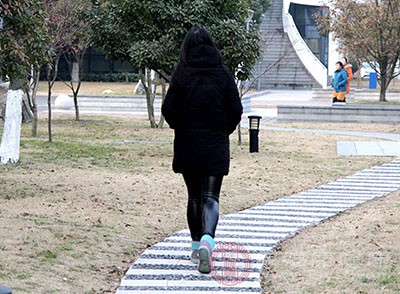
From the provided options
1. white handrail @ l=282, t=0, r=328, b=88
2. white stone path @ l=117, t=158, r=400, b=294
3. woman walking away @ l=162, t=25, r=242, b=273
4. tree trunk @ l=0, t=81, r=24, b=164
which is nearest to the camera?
white stone path @ l=117, t=158, r=400, b=294

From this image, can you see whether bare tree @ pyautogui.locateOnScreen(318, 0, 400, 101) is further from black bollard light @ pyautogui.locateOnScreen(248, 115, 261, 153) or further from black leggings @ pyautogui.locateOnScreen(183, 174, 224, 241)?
black leggings @ pyautogui.locateOnScreen(183, 174, 224, 241)

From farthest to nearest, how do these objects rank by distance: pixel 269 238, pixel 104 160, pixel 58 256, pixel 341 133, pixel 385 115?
pixel 385 115 < pixel 341 133 < pixel 104 160 < pixel 269 238 < pixel 58 256

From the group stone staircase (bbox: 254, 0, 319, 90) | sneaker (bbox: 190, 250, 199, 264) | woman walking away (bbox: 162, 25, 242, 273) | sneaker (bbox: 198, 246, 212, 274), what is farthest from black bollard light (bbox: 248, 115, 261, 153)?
stone staircase (bbox: 254, 0, 319, 90)

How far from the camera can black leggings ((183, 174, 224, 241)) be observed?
6934mm

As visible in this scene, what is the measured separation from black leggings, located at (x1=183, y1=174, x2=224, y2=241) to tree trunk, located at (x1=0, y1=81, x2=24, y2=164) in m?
7.13

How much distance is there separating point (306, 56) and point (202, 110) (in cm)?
4401

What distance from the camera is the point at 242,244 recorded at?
8.09 metres

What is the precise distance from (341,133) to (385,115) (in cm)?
389

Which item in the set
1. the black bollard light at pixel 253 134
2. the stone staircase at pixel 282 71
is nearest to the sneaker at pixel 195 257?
the black bollard light at pixel 253 134

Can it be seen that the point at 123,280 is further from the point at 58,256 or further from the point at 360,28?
the point at 360,28

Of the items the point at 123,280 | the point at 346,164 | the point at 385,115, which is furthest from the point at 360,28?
the point at 123,280

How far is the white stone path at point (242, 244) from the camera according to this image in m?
6.64

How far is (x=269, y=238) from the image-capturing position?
331 inches

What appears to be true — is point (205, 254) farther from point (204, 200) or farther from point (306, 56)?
point (306, 56)
